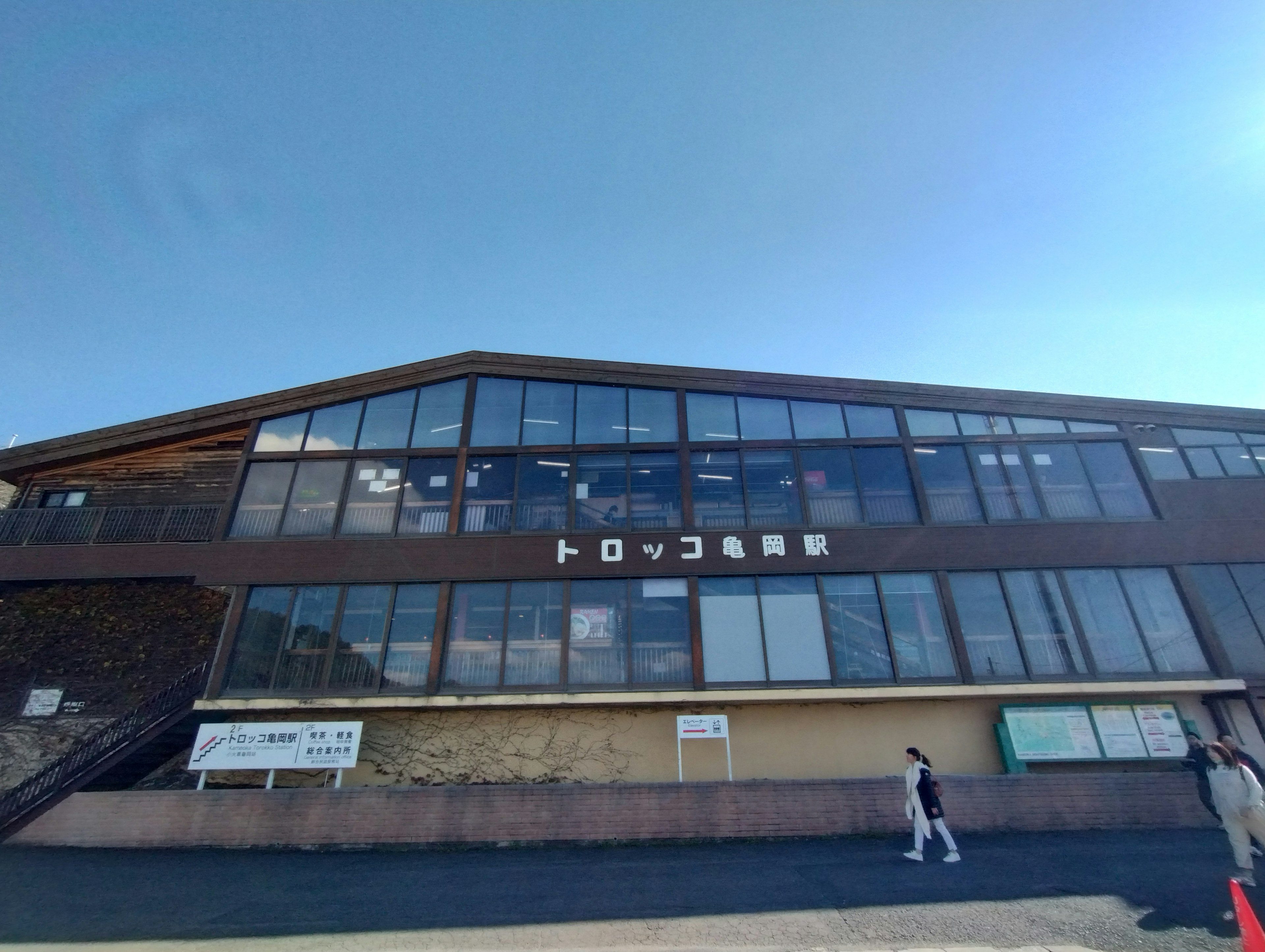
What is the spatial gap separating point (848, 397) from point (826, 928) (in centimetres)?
1046

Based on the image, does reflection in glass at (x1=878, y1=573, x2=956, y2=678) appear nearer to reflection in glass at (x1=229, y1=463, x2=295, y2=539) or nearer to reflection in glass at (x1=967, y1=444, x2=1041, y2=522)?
reflection in glass at (x1=967, y1=444, x2=1041, y2=522)

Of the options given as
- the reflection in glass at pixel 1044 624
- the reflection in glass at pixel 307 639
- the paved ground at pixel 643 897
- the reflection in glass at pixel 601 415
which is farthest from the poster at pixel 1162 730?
the reflection in glass at pixel 307 639

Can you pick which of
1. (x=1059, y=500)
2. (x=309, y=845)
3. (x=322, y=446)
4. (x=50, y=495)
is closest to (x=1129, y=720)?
(x=1059, y=500)

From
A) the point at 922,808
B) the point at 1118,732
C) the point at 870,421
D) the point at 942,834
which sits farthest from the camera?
the point at 870,421

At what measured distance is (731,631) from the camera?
1156 centimetres

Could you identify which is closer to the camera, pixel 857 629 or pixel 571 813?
pixel 571 813

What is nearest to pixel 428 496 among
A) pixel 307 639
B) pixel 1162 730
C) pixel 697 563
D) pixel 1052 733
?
pixel 307 639

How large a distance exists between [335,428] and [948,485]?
46.9ft

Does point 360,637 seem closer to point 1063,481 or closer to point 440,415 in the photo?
point 440,415

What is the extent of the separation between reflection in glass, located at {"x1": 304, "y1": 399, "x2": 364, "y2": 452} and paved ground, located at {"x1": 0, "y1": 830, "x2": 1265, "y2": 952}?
A: 8009mm

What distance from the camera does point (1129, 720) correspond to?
1107cm

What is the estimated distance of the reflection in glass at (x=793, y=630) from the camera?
36.9 feet

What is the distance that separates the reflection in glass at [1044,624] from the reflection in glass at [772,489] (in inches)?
181

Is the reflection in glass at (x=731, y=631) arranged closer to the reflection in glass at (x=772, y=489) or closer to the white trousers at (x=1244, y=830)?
the reflection in glass at (x=772, y=489)
